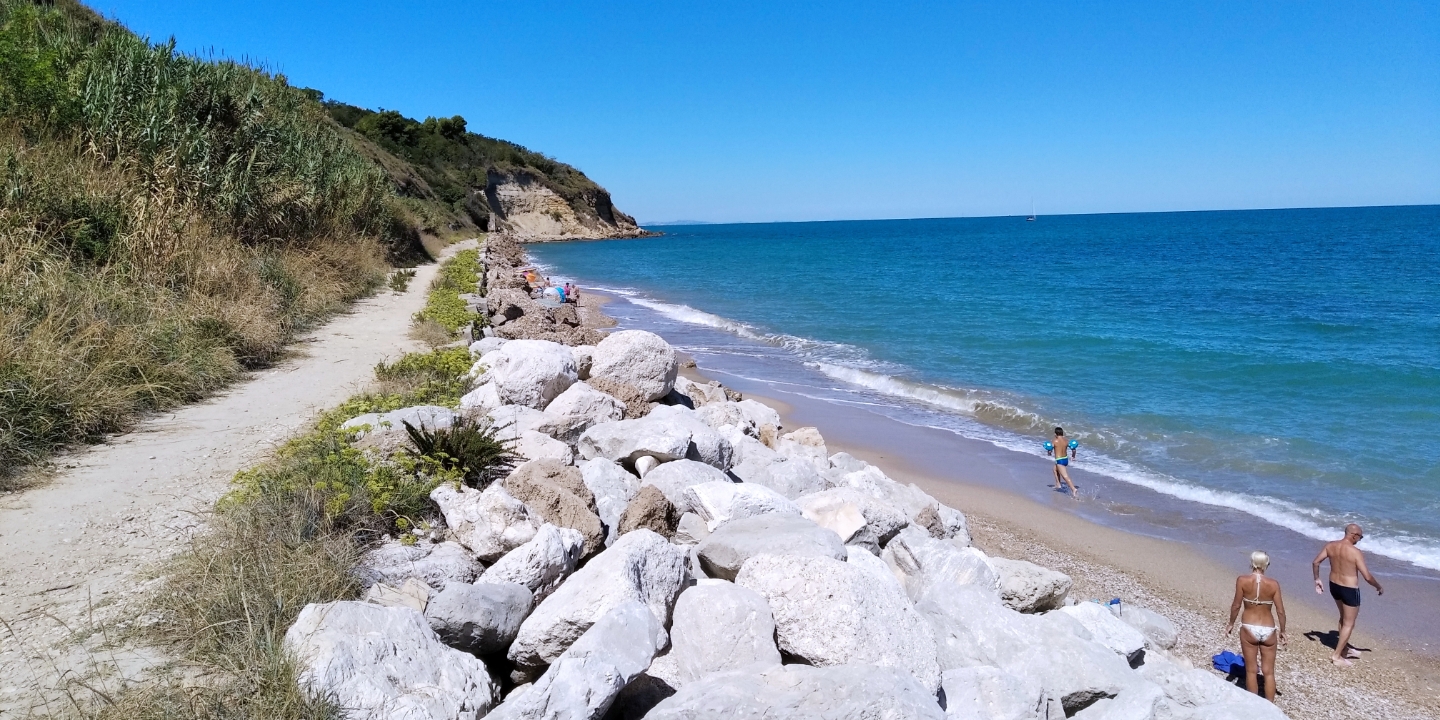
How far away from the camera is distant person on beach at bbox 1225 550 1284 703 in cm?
613

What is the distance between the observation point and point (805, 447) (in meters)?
9.04

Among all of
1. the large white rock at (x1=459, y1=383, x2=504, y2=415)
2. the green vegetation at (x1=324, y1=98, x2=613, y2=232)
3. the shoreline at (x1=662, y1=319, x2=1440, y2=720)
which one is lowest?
the shoreline at (x1=662, y1=319, x2=1440, y2=720)

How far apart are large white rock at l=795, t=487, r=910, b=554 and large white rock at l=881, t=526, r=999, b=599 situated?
5.3 inches

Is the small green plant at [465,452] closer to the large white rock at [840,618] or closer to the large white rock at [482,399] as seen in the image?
the large white rock at [482,399]

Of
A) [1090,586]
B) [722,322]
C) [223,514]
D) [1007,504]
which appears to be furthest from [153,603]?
[722,322]

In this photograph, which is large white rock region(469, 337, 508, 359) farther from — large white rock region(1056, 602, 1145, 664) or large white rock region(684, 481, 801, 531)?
large white rock region(1056, 602, 1145, 664)

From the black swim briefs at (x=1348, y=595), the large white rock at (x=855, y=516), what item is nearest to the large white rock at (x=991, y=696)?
the large white rock at (x=855, y=516)

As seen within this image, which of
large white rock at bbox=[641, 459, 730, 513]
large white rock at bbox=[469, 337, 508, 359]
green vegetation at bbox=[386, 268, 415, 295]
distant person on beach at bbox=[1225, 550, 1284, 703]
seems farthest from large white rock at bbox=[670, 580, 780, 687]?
green vegetation at bbox=[386, 268, 415, 295]

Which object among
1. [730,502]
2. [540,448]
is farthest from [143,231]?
[730,502]

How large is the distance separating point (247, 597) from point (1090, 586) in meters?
6.93

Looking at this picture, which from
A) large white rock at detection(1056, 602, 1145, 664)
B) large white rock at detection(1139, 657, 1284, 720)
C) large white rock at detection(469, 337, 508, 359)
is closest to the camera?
large white rock at detection(1139, 657, 1284, 720)

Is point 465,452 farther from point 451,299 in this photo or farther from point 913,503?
point 451,299

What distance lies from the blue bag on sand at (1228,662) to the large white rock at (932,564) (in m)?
2.39

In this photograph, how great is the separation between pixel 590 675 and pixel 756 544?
163cm
